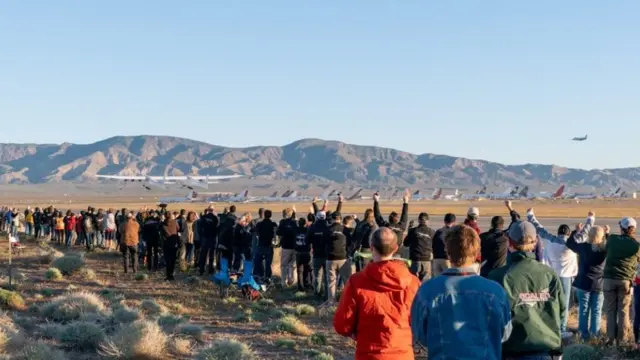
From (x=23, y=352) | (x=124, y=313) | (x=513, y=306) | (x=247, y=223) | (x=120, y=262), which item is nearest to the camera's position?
(x=513, y=306)

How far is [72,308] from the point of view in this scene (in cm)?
1241

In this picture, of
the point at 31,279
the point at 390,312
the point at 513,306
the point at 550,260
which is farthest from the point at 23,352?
the point at 31,279

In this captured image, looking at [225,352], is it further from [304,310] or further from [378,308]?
[304,310]

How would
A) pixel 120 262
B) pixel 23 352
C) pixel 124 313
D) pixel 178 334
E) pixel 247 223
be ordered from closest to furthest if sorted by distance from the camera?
1. pixel 23 352
2. pixel 178 334
3. pixel 124 313
4. pixel 247 223
5. pixel 120 262

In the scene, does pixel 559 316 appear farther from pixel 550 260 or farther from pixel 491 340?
pixel 550 260

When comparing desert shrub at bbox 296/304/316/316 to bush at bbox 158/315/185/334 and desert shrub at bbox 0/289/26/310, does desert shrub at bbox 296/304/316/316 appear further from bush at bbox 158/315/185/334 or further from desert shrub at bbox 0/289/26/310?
desert shrub at bbox 0/289/26/310

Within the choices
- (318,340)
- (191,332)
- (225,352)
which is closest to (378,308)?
(225,352)

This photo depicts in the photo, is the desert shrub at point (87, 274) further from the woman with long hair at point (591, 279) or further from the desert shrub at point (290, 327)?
the woman with long hair at point (591, 279)

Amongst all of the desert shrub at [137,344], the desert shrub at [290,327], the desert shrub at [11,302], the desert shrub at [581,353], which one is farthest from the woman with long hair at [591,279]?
the desert shrub at [11,302]

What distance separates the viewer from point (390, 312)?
5172 mm

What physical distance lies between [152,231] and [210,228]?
2.06 metres

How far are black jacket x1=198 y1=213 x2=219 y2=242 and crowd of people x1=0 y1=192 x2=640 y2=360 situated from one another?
0.03 meters

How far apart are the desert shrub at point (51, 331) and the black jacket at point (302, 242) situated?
6078 millimetres

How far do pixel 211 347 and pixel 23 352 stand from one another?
7.57 ft
